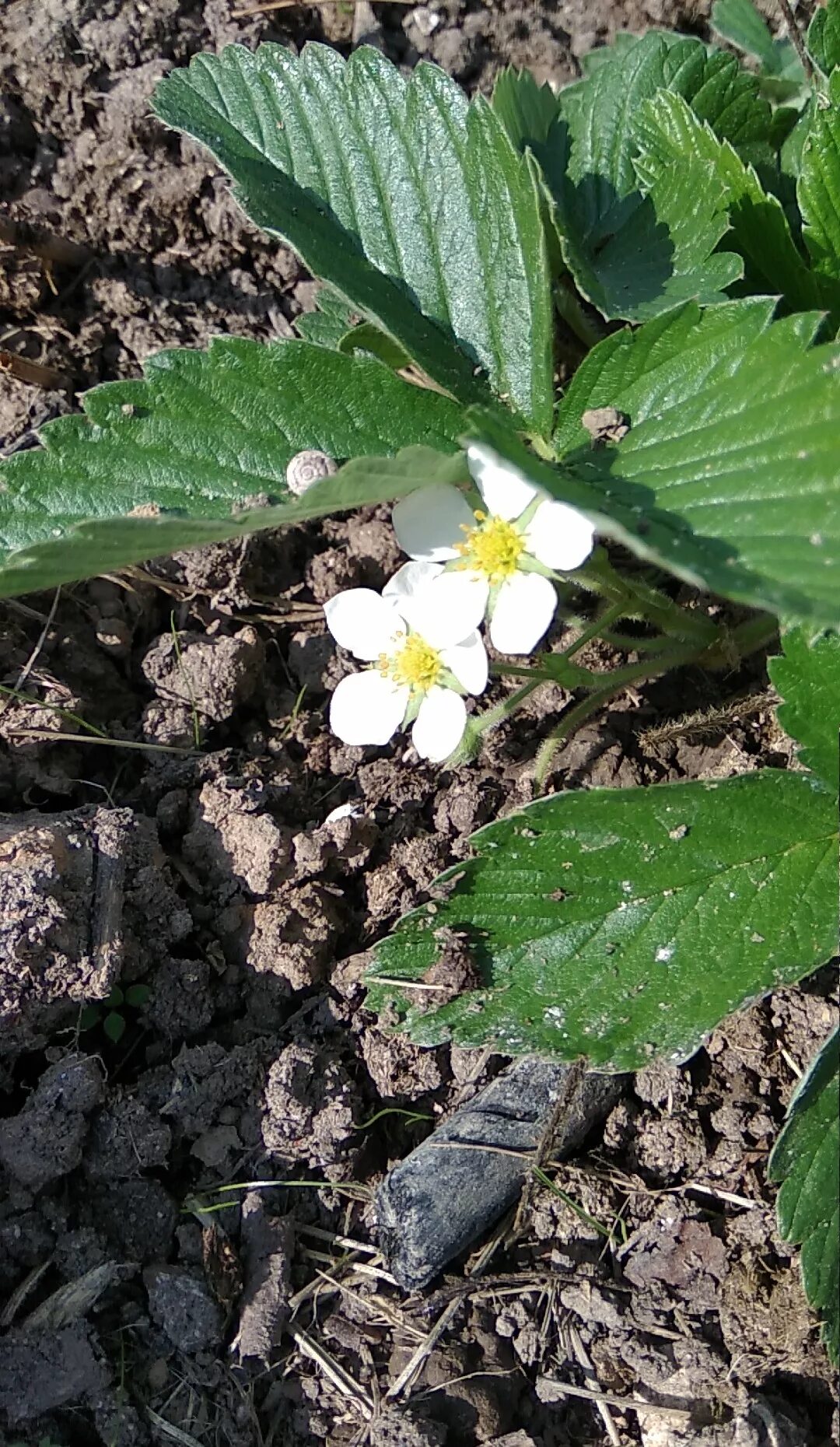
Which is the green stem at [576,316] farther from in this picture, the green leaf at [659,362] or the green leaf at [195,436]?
the green leaf at [195,436]

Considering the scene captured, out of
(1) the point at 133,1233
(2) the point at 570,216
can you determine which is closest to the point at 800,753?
(2) the point at 570,216

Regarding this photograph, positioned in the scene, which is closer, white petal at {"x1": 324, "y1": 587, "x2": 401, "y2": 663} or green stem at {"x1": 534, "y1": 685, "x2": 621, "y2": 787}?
white petal at {"x1": 324, "y1": 587, "x2": 401, "y2": 663}

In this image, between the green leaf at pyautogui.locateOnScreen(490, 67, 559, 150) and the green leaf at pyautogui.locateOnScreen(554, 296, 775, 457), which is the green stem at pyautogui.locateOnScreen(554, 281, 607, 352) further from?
the green leaf at pyautogui.locateOnScreen(554, 296, 775, 457)

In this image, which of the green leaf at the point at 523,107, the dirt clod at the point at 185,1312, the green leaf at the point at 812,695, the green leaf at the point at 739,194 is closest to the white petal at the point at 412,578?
the green leaf at the point at 812,695

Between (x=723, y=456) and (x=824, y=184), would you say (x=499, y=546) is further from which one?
(x=824, y=184)

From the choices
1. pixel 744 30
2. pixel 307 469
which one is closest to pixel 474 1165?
pixel 307 469

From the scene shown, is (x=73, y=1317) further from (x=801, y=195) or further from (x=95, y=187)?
(x=95, y=187)

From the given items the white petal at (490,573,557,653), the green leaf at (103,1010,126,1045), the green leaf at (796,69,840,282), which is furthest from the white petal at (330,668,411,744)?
the green leaf at (796,69,840,282)
